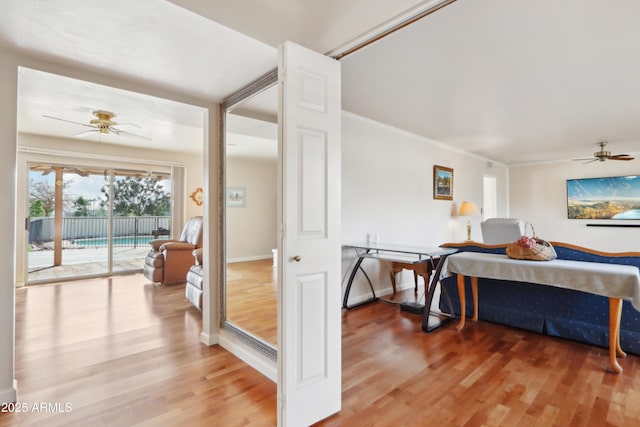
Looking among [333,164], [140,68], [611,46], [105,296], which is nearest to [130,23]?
[140,68]

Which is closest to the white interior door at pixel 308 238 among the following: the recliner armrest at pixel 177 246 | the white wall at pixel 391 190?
the white wall at pixel 391 190

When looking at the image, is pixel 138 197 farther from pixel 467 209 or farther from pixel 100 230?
pixel 467 209

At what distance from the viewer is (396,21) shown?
1.67 m

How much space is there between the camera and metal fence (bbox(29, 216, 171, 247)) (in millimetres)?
5211

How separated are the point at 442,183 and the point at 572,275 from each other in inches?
129

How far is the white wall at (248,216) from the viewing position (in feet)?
8.54


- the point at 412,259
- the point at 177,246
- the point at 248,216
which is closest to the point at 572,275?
the point at 412,259

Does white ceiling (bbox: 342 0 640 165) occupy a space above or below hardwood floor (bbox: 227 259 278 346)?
above

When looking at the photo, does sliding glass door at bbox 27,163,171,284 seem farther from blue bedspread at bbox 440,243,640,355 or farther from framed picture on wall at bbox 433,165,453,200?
blue bedspread at bbox 440,243,640,355

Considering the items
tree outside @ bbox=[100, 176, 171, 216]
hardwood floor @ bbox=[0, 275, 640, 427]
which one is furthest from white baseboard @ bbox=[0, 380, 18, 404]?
tree outside @ bbox=[100, 176, 171, 216]

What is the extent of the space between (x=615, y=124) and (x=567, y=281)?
3495 mm

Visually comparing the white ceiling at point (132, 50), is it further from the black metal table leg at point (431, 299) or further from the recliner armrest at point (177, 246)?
the recliner armrest at point (177, 246)

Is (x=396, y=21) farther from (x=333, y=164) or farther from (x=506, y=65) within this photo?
(x=506, y=65)

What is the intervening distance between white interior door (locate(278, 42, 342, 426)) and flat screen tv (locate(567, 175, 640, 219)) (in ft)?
24.9
